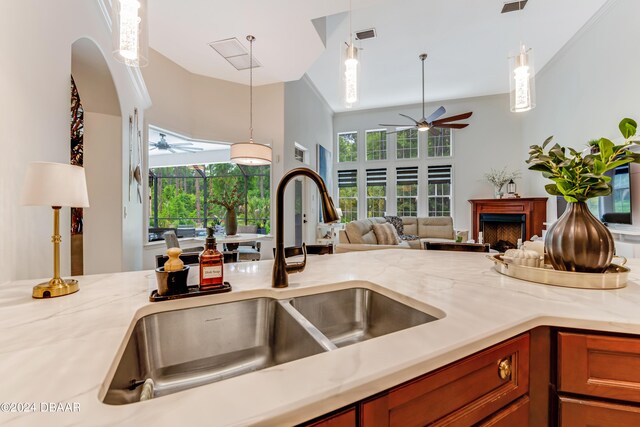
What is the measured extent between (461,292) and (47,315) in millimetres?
1255

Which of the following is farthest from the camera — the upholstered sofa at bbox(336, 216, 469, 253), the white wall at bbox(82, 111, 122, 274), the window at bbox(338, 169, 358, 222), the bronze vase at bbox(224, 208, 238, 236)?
the window at bbox(338, 169, 358, 222)

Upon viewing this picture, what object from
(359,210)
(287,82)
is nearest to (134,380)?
(287,82)

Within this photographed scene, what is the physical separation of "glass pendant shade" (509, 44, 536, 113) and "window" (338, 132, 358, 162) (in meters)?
5.39

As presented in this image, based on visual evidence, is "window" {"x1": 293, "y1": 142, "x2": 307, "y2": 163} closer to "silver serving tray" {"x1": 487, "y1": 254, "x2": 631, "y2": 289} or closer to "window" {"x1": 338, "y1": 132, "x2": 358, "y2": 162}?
"window" {"x1": 338, "y1": 132, "x2": 358, "y2": 162}

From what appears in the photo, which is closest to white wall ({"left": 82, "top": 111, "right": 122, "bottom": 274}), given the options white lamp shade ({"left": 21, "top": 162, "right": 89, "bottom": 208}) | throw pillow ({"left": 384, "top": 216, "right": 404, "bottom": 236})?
white lamp shade ({"left": 21, "top": 162, "right": 89, "bottom": 208})

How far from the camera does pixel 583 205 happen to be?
1.08m

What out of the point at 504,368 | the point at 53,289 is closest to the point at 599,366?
the point at 504,368

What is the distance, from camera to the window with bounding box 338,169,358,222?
24.6ft

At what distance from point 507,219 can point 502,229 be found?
0.41 m

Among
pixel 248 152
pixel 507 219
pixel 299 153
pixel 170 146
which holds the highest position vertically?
pixel 170 146

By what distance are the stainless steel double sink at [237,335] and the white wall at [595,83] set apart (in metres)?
3.68

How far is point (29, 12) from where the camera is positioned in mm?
1367

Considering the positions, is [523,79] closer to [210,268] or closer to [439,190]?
[210,268]

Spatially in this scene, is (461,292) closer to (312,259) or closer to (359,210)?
(312,259)
